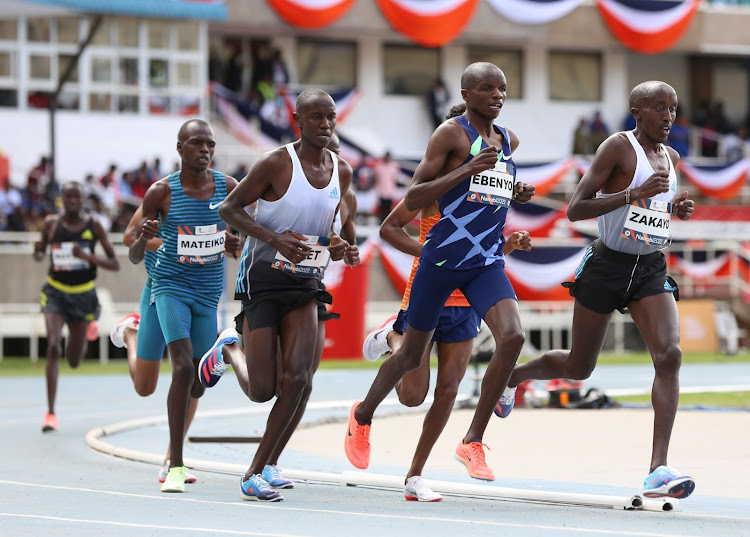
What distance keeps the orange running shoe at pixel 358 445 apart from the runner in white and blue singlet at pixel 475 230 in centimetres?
80

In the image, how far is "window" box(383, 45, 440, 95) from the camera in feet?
143

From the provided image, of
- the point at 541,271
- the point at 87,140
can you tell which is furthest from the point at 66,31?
the point at 541,271

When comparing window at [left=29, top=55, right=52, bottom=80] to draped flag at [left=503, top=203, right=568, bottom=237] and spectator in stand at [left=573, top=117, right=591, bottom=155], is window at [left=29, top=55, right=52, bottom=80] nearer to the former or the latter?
draped flag at [left=503, top=203, right=568, bottom=237]

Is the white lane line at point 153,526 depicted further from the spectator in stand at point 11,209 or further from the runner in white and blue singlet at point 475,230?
the spectator in stand at point 11,209

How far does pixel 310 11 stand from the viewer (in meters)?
39.5

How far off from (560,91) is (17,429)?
3324 centimetres

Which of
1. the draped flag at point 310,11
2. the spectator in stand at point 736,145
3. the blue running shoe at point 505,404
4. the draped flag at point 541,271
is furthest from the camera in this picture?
the spectator in stand at point 736,145

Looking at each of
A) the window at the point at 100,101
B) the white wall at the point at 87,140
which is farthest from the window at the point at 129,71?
the white wall at the point at 87,140

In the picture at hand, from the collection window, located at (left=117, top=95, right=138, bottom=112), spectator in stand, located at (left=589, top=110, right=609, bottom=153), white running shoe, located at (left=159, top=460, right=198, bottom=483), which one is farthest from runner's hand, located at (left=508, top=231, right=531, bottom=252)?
spectator in stand, located at (left=589, top=110, right=609, bottom=153)

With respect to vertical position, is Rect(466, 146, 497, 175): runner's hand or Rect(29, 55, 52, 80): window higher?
Rect(29, 55, 52, 80): window

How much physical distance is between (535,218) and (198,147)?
23931mm

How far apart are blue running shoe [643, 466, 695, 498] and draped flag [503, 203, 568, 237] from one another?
24529mm

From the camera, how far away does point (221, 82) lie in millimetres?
38719

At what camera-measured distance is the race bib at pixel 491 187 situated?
8.80 m
